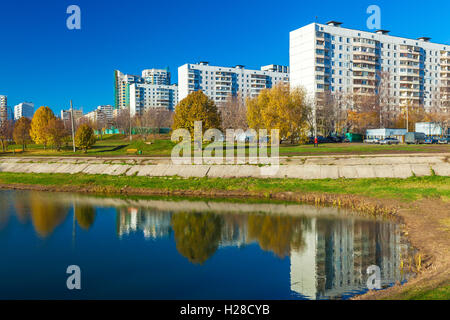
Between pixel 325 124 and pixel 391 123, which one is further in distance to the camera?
pixel 391 123

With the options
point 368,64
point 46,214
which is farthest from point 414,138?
point 368,64

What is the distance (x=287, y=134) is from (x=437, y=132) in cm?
4901

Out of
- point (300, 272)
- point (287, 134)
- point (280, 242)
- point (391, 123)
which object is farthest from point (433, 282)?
point (391, 123)

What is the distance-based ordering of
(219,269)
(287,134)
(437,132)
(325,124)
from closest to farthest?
1. (219,269)
2. (287,134)
3. (437,132)
4. (325,124)

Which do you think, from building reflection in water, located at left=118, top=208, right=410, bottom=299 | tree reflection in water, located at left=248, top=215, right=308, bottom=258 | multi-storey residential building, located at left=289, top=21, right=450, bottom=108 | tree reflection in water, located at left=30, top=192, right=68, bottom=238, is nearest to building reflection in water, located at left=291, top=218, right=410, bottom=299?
building reflection in water, located at left=118, top=208, right=410, bottom=299

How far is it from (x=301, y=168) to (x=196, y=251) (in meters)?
22.7

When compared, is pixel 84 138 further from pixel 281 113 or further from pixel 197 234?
pixel 197 234

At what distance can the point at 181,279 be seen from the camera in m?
16.4

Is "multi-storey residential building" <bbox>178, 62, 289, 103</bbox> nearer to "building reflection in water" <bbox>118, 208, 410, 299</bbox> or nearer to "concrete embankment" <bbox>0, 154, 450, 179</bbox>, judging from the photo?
"concrete embankment" <bbox>0, 154, 450, 179</bbox>

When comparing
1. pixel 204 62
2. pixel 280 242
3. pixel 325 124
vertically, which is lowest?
pixel 280 242

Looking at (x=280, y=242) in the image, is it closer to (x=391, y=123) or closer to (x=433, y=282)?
(x=433, y=282)

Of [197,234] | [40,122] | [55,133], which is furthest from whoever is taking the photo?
[40,122]

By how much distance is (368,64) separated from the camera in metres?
141

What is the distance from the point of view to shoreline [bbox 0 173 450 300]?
1270cm
